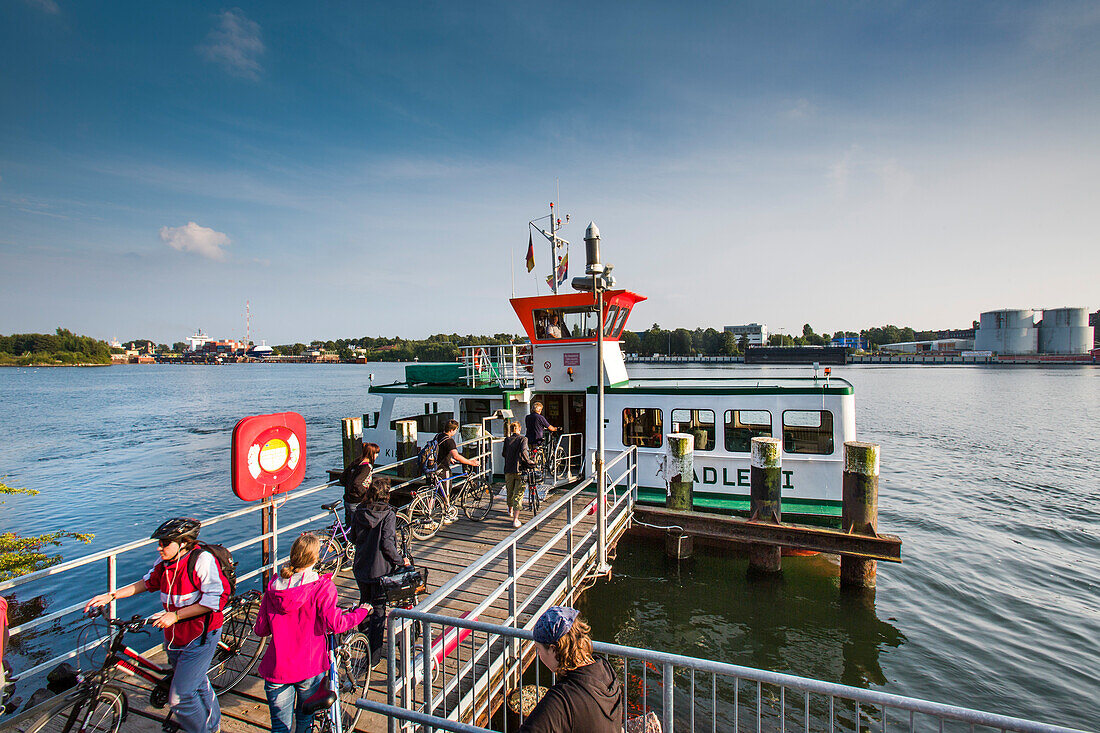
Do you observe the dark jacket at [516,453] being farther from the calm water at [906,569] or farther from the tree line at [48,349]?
the tree line at [48,349]

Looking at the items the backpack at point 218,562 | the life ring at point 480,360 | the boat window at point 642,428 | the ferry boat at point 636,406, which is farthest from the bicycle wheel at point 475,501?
the backpack at point 218,562

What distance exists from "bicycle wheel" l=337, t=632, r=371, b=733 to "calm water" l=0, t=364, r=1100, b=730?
716 cm

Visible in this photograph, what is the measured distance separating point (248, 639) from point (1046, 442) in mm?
48000

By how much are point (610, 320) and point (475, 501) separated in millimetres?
6700

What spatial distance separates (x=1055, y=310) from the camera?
147 metres

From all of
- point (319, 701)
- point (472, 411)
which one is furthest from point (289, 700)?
point (472, 411)

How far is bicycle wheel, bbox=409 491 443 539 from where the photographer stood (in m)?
9.73

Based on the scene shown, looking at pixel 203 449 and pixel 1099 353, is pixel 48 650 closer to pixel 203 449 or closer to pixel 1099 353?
pixel 203 449

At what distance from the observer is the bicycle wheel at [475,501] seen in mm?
10727

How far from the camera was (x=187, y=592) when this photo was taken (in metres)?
4.27

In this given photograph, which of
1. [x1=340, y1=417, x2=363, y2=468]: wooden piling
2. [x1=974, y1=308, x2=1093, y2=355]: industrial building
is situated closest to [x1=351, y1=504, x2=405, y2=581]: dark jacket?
[x1=340, y1=417, x2=363, y2=468]: wooden piling

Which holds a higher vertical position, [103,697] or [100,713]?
[103,697]

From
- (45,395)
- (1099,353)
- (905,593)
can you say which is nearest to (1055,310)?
(1099,353)

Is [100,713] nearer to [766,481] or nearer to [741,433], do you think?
[766,481]
